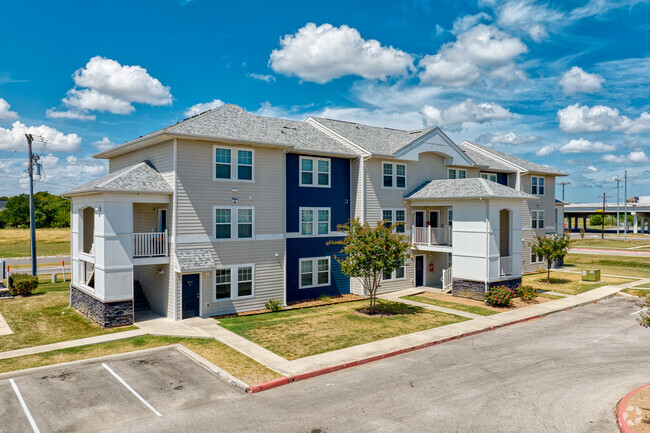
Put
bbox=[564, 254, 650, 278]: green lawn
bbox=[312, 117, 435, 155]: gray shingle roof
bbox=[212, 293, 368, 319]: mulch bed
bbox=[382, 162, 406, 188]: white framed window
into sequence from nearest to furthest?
bbox=[212, 293, 368, 319]: mulch bed, bbox=[312, 117, 435, 155]: gray shingle roof, bbox=[382, 162, 406, 188]: white framed window, bbox=[564, 254, 650, 278]: green lawn

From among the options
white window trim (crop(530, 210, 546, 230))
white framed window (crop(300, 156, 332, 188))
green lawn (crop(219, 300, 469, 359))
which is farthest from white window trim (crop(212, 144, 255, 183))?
white window trim (crop(530, 210, 546, 230))

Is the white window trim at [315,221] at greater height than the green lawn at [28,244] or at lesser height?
greater

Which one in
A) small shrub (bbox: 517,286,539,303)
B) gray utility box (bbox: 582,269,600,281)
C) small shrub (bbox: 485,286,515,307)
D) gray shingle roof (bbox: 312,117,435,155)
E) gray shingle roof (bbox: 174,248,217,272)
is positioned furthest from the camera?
gray utility box (bbox: 582,269,600,281)

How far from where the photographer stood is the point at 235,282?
21922mm

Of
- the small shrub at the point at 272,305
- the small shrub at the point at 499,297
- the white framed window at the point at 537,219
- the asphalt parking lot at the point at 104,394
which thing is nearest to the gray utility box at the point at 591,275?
the white framed window at the point at 537,219

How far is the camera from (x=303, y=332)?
18516 mm

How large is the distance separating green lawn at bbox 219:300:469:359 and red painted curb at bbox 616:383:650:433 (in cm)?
840

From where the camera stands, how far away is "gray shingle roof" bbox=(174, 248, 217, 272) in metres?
19.7

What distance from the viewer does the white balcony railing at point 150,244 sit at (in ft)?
65.8

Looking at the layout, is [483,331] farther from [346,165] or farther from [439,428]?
[346,165]

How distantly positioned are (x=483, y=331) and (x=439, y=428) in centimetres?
1011

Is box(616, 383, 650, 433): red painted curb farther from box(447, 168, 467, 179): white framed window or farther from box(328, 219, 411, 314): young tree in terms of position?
box(447, 168, 467, 179): white framed window

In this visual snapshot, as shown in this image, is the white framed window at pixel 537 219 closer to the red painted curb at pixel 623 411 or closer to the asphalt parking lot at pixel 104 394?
the red painted curb at pixel 623 411

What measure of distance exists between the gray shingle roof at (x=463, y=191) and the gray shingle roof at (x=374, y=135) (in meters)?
3.34
